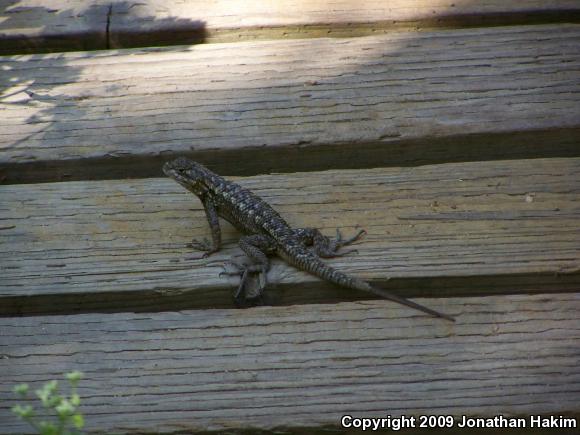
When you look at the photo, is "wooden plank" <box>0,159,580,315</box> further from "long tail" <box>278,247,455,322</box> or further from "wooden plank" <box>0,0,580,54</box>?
"wooden plank" <box>0,0,580,54</box>

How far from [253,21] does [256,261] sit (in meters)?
1.62

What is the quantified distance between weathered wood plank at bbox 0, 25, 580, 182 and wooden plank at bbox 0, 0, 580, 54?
168mm

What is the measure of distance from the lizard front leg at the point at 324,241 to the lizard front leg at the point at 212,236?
13.3 inches

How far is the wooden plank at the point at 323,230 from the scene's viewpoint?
2816 mm

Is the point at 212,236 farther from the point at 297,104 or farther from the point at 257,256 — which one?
the point at 297,104

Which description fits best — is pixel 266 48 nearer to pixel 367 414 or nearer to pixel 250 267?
pixel 250 267

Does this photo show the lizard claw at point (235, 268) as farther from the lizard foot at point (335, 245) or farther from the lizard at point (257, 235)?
the lizard foot at point (335, 245)

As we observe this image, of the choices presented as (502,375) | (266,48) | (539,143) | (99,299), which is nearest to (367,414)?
(502,375)

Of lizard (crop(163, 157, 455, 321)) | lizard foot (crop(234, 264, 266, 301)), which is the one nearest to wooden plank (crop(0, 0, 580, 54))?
lizard (crop(163, 157, 455, 321))

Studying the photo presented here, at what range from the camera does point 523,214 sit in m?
3.07

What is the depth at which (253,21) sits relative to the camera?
423 centimetres

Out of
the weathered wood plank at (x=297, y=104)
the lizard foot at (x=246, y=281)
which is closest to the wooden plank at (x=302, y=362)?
the lizard foot at (x=246, y=281)

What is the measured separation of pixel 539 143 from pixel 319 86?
3.19 feet

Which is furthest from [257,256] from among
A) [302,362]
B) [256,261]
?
[302,362]
